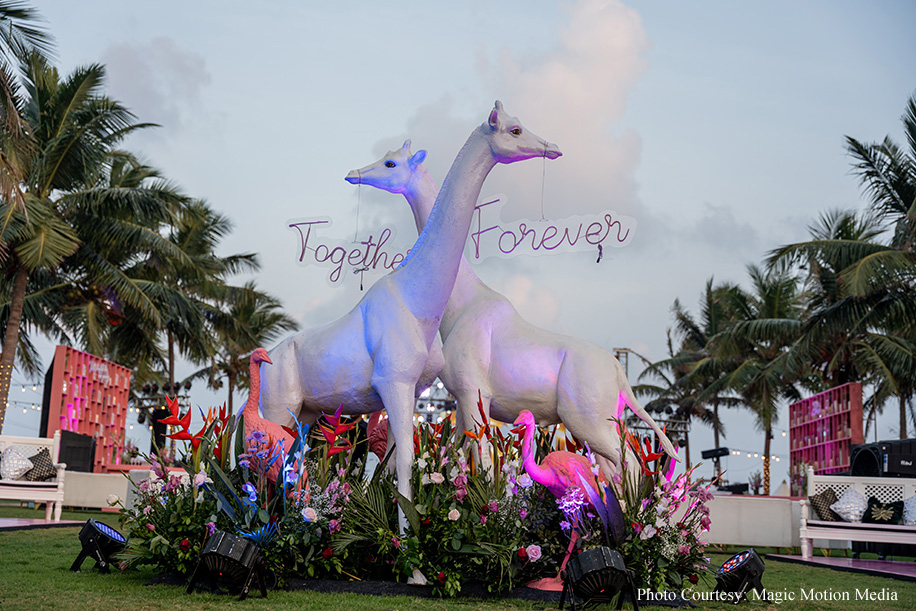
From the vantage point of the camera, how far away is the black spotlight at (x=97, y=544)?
20.2 feet

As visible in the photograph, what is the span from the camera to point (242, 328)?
2794 centimetres

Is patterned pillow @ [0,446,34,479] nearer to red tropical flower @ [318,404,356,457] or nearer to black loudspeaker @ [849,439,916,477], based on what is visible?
red tropical flower @ [318,404,356,457]

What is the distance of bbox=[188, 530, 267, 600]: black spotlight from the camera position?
4.92 m

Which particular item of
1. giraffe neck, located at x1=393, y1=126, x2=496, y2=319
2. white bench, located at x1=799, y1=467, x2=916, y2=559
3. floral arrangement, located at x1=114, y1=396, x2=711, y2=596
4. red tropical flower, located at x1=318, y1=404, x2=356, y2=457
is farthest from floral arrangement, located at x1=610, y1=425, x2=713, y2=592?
white bench, located at x1=799, y1=467, x2=916, y2=559

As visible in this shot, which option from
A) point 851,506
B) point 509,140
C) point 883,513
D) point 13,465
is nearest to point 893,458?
point 883,513

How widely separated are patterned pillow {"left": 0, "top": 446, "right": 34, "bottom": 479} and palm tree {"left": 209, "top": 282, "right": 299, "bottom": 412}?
1461cm

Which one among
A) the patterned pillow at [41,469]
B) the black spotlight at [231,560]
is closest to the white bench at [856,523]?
the black spotlight at [231,560]

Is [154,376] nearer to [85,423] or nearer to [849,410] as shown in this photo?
[85,423]

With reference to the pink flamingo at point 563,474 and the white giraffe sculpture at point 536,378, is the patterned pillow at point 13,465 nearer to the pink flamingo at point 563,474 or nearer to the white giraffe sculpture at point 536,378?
the white giraffe sculpture at point 536,378

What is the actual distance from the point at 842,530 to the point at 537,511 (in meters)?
7.57

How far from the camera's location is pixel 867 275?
1642 cm

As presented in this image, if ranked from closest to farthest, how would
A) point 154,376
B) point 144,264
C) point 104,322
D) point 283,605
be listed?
point 283,605, point 104,322, point 144,264, point 154,376

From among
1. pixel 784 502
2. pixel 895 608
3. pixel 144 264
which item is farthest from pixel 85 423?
pixel 895 608

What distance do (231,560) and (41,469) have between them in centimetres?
879
